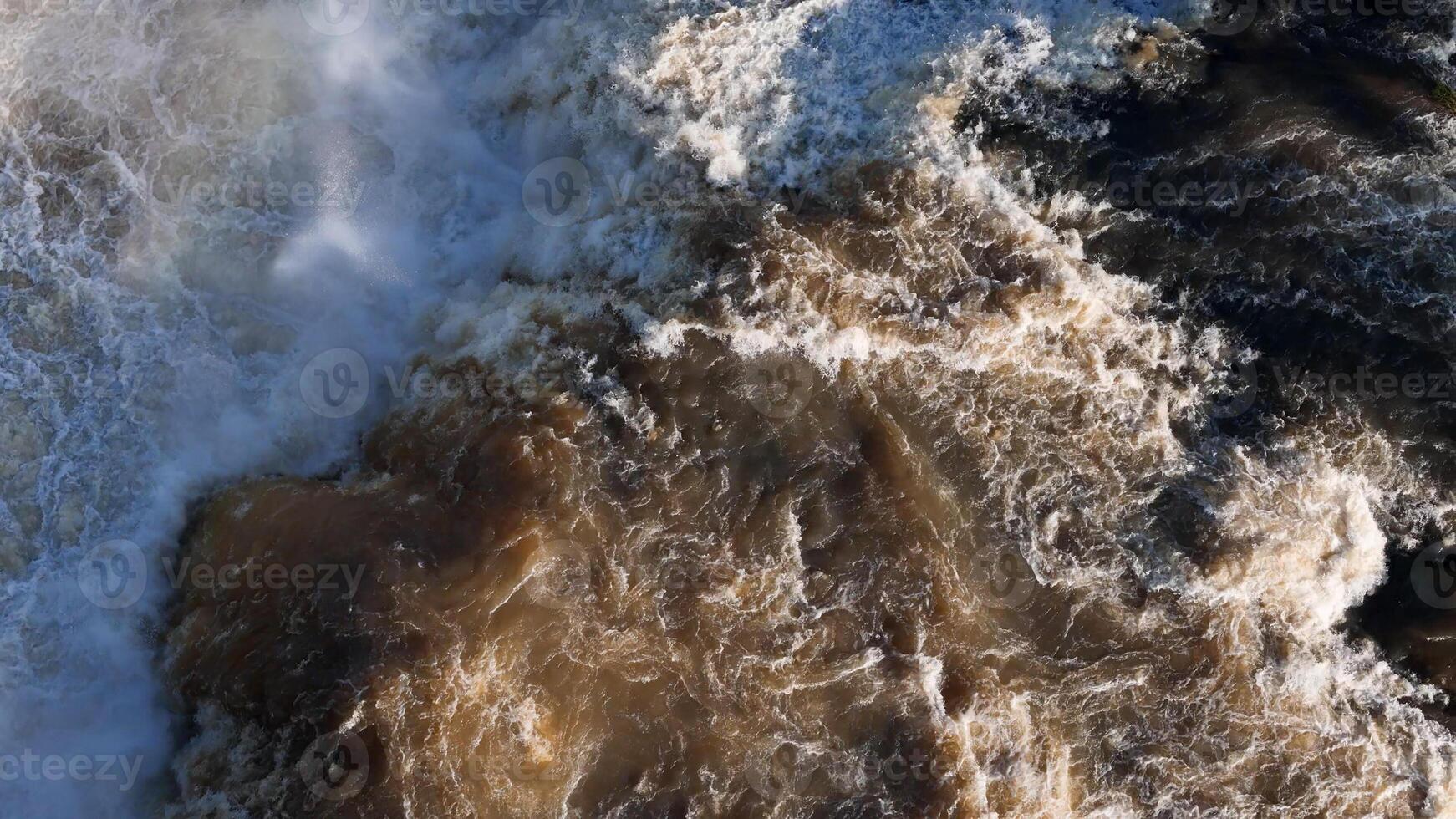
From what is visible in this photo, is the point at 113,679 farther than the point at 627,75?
No

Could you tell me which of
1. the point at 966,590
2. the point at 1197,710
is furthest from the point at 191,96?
the point at 1197,710

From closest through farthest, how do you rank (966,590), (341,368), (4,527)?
(966,590) < (4,527) < (341,368)

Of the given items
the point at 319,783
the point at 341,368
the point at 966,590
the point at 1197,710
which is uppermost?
the point at 341,368

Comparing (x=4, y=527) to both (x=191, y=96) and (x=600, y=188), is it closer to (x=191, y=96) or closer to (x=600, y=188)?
(x=191, y=96)

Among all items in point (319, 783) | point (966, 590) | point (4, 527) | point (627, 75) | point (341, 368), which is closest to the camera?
point (319, 783)

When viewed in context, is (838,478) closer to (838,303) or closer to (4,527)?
(838,303)

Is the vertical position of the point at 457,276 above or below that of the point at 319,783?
above

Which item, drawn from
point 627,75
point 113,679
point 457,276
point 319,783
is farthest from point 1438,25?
point 113,679
